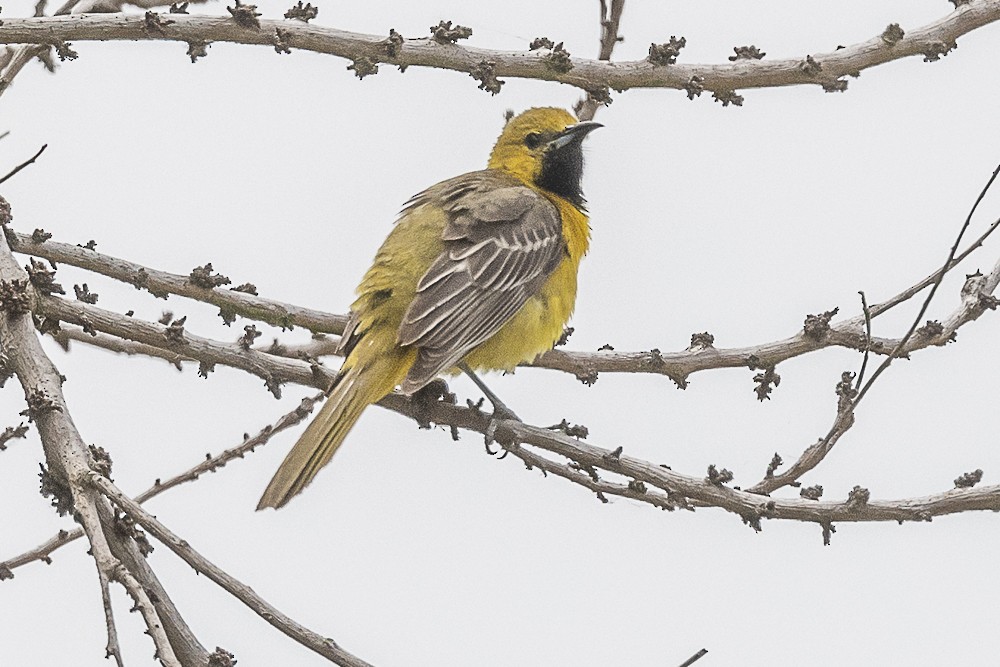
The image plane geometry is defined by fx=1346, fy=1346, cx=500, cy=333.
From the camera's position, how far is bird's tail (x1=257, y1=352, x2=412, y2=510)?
408 centimetres

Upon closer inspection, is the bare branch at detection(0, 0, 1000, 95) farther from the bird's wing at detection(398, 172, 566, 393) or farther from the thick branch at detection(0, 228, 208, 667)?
the bird's wing at detection(398, 172, 566, 393)

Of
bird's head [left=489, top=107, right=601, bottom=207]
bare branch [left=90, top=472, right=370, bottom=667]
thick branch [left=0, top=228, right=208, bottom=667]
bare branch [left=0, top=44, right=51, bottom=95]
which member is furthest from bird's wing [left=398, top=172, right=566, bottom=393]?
bare branch [left=90, top=472, right=370, bottom=667]

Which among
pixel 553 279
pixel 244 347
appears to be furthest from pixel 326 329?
pixel 553 279

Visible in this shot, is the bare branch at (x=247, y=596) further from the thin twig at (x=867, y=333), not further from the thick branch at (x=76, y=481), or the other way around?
the thin twig at (x=867, y=333)

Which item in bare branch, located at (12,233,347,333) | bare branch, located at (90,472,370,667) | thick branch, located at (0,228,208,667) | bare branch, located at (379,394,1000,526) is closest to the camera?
thick branch, located at (0,228,208,667)

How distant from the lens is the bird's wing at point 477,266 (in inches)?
195

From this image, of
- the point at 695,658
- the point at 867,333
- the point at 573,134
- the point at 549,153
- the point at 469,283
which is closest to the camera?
the point at 695,658

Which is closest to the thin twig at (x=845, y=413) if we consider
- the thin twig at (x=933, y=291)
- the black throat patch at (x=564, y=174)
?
the thin twig at (x=933, y=291)

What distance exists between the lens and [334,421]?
14.5 ft

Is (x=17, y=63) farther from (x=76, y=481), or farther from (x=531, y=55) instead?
(x=76, y=481)

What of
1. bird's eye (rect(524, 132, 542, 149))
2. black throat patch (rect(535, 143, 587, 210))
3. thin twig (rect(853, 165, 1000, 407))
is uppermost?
bird's eye (rect(524, 132, 542, 149))

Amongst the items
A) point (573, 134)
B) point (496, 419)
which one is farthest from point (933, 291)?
point (573, 134)

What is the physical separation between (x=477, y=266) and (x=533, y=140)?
133 cm

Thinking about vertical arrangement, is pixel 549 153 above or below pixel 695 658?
above
